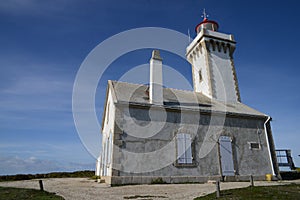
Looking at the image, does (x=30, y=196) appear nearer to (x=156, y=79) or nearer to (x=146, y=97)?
(x=146, y=97)

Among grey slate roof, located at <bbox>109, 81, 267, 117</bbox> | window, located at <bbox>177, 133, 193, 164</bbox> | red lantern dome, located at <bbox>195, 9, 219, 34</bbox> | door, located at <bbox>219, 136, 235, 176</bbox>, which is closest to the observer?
window, located at <bbox>177, 133, 193, 164</bbox>

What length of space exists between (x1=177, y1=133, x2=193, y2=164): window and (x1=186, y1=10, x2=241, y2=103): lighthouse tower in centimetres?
662

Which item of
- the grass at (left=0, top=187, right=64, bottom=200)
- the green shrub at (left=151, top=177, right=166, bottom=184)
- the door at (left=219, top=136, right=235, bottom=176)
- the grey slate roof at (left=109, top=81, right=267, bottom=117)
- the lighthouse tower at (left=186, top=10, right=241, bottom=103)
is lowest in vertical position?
the grass at (left=0, top=187, right=64, bottom=200)

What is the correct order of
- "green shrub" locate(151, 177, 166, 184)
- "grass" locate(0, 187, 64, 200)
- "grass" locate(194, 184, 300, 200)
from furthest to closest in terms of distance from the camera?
"green shrub" locate(151, 177, 166, 184), "grass" locate(0, 187, 64, 200), "grass" locate(194, 184, 300, 200)

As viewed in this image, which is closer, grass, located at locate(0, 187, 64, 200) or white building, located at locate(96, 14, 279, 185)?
grass, located at locate(0, 187, 64, 200)

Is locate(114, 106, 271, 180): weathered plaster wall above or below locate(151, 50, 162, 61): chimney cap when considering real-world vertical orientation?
below

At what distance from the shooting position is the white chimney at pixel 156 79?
11508mm

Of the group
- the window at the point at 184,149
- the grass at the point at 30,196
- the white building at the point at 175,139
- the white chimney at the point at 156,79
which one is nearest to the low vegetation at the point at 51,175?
the white building at the point at 175,139

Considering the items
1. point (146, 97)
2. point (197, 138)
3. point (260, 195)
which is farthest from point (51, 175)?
point (260, 195)

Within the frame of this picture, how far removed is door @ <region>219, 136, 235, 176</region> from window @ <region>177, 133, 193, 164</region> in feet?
6.89

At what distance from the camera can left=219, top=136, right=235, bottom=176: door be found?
1180 centimetres

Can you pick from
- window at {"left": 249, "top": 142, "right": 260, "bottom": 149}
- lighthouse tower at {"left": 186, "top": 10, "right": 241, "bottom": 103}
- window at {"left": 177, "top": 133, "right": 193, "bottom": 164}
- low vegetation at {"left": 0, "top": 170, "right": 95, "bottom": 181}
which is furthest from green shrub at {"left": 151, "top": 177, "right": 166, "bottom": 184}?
Answer: low vegetation at {"left": 0, "top": 170, "right": 95, "bottom": 181}

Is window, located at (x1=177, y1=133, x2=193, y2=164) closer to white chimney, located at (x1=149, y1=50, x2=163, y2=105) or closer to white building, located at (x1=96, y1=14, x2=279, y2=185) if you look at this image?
white building, located at (x1=96, y1=14, x2=279, y2=185)

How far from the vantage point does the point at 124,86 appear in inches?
523
